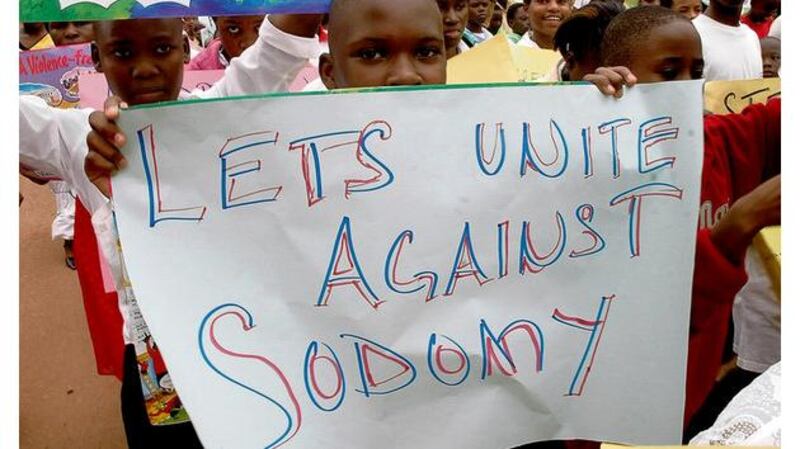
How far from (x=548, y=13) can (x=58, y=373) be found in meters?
3.16

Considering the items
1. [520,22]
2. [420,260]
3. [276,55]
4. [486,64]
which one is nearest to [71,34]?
[276,55]

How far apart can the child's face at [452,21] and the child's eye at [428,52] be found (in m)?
1.26

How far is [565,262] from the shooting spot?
1.53m

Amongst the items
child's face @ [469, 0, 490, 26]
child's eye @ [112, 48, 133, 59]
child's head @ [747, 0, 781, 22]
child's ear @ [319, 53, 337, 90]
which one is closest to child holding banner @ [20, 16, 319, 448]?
child's eye @ [112, 48, 133, 59]

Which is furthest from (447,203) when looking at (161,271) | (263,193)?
(161,271)

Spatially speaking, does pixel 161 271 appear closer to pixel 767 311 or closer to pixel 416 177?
pixel 416 177

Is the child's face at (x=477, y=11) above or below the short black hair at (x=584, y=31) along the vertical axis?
above

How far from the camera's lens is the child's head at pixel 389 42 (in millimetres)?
1778

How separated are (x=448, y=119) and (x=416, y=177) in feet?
0.40

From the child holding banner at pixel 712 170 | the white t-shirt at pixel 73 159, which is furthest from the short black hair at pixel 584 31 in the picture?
the white t-shirt at pixel 73 159

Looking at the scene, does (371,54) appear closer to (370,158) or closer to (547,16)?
(370,158)

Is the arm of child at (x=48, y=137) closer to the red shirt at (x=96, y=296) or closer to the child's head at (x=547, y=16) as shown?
the red shirt at (x=96, y=296)

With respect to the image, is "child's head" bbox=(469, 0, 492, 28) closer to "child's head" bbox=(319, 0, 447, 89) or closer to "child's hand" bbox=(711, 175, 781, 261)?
"child's head" bbox=(319, 0, 447, 89)

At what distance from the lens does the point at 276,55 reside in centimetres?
212
